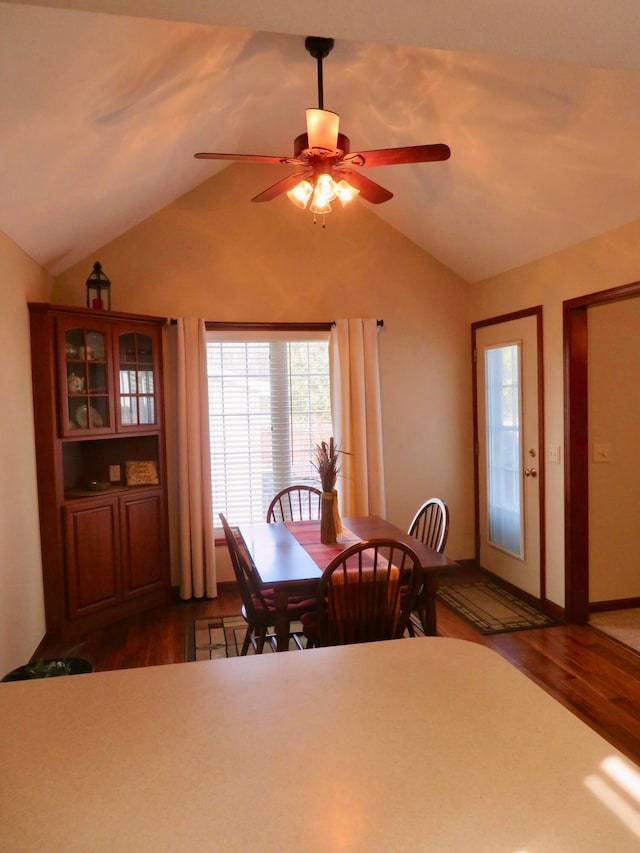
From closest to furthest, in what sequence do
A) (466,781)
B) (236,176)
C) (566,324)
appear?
(466,781) → (566,324) → (236,176)

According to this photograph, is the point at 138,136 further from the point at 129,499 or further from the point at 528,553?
the point at 528,553

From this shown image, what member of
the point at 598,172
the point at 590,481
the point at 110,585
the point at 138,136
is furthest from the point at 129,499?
the point at 598,172

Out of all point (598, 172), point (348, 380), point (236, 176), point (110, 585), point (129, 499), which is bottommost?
point (110, 585)

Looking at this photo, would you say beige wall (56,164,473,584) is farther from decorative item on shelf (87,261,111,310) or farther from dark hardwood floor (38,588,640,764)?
dark hardwood floor (38,588,640,764)

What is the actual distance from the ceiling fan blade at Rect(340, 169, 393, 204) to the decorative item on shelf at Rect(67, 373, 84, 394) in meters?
2.16

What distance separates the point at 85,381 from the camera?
12.2 feet

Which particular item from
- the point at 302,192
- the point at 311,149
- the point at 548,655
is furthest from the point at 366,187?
the point at 548,655

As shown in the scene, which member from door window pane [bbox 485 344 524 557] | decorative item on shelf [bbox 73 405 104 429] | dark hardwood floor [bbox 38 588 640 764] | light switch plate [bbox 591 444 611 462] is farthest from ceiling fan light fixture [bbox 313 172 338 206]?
light switch plate [bbox 591 444 611 462]

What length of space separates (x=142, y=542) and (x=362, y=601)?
2.28 metres

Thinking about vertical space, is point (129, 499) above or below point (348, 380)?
below

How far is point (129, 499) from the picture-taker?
3.97m

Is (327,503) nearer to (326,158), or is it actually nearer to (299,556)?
(299,556)

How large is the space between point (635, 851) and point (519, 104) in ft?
9.68

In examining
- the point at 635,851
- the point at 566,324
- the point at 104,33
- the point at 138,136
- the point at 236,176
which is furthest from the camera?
the point at 236,176
